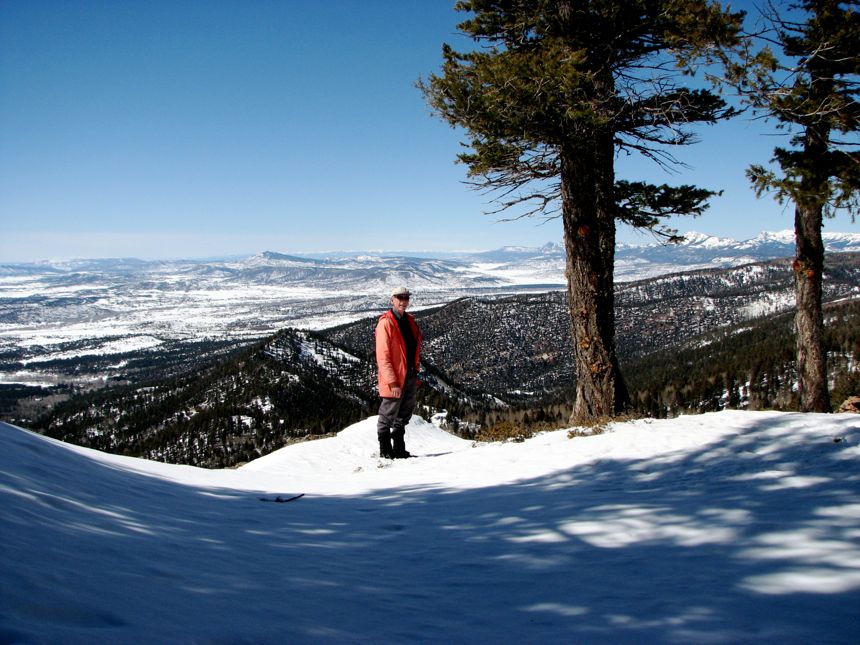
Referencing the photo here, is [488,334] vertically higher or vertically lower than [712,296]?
lower

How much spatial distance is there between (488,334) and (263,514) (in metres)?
136

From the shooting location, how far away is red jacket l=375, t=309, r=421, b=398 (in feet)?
22.3

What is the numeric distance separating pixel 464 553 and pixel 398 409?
4.50 m

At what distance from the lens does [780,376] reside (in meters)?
49.7

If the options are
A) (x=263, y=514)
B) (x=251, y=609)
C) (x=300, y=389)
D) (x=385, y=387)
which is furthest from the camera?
(x=300, y=389)

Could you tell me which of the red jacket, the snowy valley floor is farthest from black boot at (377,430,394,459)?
the snowy valley floor

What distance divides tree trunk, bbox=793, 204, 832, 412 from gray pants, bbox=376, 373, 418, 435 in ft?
23.4

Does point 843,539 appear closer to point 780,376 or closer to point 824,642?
point 824,642

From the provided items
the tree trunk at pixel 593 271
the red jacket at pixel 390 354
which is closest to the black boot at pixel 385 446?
the red jacket at pixel 390 354

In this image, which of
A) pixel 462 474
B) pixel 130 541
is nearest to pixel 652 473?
pixel 462 474

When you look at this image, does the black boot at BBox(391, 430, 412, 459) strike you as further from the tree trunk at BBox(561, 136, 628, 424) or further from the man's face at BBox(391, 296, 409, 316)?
the tree trunk at BBox(561, 136, 628, 424)

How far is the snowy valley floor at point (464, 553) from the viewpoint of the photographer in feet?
5.56

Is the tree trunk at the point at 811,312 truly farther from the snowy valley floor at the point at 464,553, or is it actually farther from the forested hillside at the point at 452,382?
the snowy valley floor at the point at 464,553

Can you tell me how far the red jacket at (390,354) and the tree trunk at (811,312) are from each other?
7.20 meters
